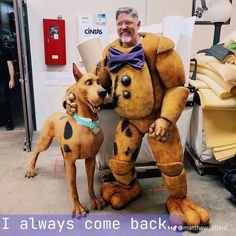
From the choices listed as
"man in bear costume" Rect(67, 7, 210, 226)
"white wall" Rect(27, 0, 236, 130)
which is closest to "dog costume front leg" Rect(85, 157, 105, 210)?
"man in bear costume" Rect(67, 7, 210, 226)

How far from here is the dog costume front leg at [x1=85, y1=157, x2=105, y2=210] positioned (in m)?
1.83

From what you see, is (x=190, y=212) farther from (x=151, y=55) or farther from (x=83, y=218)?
(x=151, y=55)

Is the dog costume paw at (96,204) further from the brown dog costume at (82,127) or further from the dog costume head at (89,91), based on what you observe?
the dog costume head at (89,91)

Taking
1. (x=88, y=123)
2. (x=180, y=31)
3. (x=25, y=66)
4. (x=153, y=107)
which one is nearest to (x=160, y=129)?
(x=153, y=107)

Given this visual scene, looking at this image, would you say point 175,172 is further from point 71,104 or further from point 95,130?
point 71,104

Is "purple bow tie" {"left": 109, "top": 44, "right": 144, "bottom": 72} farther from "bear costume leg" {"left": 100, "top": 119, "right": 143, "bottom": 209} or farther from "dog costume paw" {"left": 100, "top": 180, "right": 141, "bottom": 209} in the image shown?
"dog costume paw" {"left": 100, "top": 180, "right": 141, "bottom": 209}

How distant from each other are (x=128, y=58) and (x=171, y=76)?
0.91 ft

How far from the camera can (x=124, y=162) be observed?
1.79m

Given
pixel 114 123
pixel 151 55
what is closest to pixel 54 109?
pixel 114 123

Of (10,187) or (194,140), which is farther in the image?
(194,140)

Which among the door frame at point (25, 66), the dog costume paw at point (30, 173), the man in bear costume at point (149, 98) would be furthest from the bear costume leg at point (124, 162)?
the door frame at point (25, 66)

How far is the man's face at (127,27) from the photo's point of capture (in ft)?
5.16

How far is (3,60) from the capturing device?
3260 mm

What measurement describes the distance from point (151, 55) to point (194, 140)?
41.7 inches
